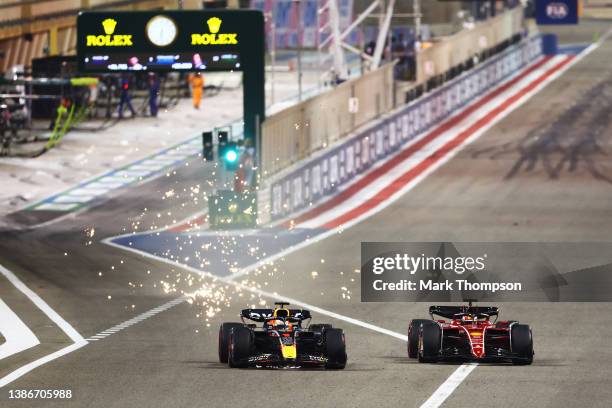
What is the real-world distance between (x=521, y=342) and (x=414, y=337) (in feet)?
5.60

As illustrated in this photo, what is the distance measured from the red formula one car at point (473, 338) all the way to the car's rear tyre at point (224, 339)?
8.85ft

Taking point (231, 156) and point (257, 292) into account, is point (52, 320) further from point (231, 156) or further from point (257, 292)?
point (231, 156)

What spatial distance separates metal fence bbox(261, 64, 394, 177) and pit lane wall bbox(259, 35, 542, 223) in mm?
410

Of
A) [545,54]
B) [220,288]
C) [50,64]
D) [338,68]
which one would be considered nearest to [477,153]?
[338,68]

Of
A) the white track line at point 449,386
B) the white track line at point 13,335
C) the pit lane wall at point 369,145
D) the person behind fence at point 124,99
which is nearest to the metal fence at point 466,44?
the pit lane wall at point 369,145

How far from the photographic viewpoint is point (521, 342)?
25266 millimetres

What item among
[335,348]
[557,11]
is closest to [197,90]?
[557,11]

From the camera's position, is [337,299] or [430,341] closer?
[430,341]

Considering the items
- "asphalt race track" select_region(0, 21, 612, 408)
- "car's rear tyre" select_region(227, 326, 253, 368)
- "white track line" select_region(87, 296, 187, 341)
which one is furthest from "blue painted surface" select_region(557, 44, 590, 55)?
"car's rear tyre" select_region(227, 326, 253, 368)

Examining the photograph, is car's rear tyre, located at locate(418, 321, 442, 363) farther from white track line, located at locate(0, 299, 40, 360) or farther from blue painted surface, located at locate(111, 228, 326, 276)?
blue painted surface, located at locate(111, 228, 326, 276)

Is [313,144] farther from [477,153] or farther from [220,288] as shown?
[220,288]

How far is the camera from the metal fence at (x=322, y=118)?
46.7 m

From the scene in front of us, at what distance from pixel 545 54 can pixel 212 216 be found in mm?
47051

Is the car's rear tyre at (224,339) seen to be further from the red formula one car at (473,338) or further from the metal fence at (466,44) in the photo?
the metal fence at (466,44)
